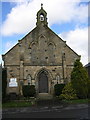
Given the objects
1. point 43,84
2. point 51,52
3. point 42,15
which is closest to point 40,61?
point 51,52

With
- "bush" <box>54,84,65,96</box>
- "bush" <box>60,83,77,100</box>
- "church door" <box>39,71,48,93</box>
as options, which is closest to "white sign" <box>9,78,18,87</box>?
"church door" <box>39,71,48,93</box>

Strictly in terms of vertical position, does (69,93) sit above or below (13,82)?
below

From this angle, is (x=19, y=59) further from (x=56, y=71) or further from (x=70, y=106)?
(x=70, y=106)

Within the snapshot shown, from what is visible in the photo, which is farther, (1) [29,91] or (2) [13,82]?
(2) [13,82]

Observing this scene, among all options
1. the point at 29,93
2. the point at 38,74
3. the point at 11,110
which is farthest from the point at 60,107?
the point at 38,74

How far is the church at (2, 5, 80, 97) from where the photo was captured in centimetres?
3228

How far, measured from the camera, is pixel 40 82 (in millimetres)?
33062

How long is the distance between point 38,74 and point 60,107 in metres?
11.4

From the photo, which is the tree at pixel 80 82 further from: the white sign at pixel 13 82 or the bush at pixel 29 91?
the white sign at pixel 13 82

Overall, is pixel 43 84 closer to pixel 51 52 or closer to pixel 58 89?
pixel 58 89

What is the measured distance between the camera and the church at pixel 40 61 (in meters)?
32.3

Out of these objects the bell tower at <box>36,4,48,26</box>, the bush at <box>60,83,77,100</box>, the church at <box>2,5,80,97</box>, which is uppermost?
the bell tower at <box>36,4,48,26</box>

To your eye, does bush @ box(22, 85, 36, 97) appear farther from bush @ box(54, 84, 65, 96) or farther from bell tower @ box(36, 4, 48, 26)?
bell tower @ box(36, 4, 48, 26)

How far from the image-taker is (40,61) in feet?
109
